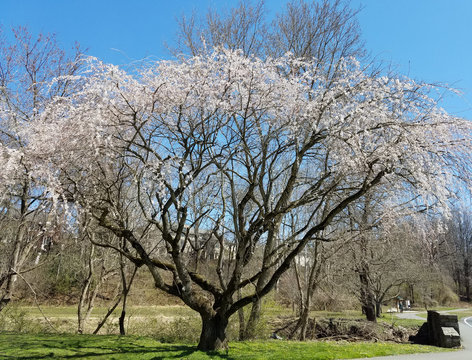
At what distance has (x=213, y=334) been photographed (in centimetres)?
773

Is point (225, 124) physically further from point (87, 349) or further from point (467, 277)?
point (467, 277)

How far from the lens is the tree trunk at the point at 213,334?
770cm

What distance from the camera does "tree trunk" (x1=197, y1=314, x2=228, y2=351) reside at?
25.2ft

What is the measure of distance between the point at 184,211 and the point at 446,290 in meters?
38.4

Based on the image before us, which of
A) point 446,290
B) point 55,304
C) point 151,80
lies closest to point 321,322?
point 151,80

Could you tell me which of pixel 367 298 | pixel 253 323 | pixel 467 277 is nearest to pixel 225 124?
pixel 253 323

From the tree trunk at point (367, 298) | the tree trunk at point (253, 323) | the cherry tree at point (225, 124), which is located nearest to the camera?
the cherry tree at point (225, 124)

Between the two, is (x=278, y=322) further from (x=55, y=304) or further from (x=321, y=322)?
(x=55, y=304)

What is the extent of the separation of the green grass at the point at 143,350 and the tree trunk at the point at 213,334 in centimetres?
26

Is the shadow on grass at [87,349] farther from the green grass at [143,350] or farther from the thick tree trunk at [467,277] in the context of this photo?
the thick tree trunk at [467,277]

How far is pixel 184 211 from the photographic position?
7332 millimetres

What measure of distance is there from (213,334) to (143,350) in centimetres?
153

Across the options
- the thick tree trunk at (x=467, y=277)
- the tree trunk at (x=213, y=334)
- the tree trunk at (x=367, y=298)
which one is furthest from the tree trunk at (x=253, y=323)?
the thick tree trunk at (x=467, y=277)

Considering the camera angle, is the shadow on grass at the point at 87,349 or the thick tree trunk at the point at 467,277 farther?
the thick tree trunk at the point at 467,277
